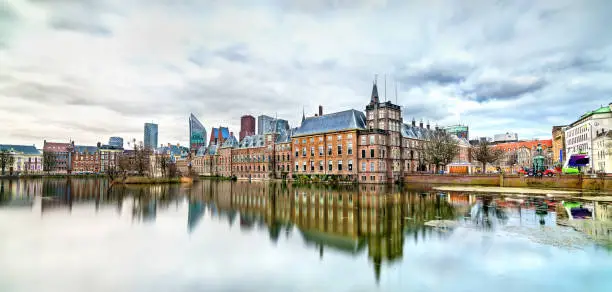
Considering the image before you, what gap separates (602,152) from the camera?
61.4m

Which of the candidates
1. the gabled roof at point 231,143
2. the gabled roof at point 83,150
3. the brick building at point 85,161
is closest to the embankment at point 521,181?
the gabled roof at point 231,143

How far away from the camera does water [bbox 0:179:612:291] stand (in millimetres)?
10055

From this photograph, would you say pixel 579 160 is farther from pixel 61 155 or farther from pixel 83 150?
pixel 61 155

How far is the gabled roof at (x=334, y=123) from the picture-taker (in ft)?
224

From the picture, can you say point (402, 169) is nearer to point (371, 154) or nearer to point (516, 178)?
point (371, 154)

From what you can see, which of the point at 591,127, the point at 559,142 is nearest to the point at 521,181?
the point at 591,127

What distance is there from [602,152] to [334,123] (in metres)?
52.3

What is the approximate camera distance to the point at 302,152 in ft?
254

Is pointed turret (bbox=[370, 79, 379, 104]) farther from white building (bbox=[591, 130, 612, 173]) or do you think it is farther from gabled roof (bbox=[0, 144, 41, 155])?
gabled roof (bbox=[0, 144, 41, 155])

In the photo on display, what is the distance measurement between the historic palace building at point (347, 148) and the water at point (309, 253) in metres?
42.6

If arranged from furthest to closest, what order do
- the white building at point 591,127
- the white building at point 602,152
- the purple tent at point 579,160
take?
the white building at point 591,127 < the white building at point 602,152 < the purple tent at point 579,160

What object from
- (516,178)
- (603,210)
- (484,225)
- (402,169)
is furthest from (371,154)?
(484,225)

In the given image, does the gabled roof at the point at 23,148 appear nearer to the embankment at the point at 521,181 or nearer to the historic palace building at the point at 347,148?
the historic palace building at the point at 347,148

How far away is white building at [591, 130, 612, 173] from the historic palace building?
3264 centimetres
